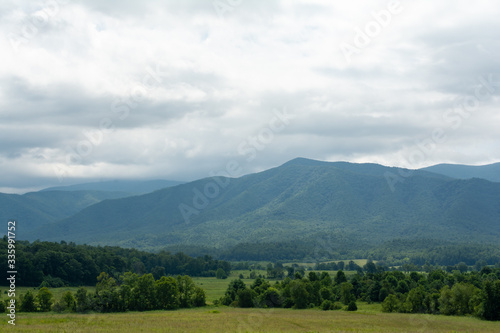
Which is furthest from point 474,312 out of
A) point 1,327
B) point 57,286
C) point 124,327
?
point 57,286

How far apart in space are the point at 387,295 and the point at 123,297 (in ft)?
173

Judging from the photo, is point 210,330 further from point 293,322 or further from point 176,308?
point 176,308

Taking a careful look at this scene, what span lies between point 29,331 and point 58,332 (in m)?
3.10

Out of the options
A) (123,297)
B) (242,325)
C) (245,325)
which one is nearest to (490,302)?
(245,325)

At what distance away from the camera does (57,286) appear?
106 metres

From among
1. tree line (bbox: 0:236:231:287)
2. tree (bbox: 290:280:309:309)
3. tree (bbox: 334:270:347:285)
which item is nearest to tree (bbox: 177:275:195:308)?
tree (bbox: 290:280:309:309)

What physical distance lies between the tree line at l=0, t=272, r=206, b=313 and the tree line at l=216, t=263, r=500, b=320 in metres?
8.71

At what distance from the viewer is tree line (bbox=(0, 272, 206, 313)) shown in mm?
68438

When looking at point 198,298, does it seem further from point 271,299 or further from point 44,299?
point 44,299

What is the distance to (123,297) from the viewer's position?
73625 millimetres

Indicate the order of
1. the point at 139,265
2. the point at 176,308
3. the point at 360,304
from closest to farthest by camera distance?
the point at 176,308
the point at 360,304
the point at 139,265

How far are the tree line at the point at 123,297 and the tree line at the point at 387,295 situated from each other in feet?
28.6

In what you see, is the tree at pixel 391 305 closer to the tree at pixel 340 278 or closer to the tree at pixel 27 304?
the tree at pixel 340 278

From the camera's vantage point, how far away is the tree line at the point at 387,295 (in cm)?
6812
